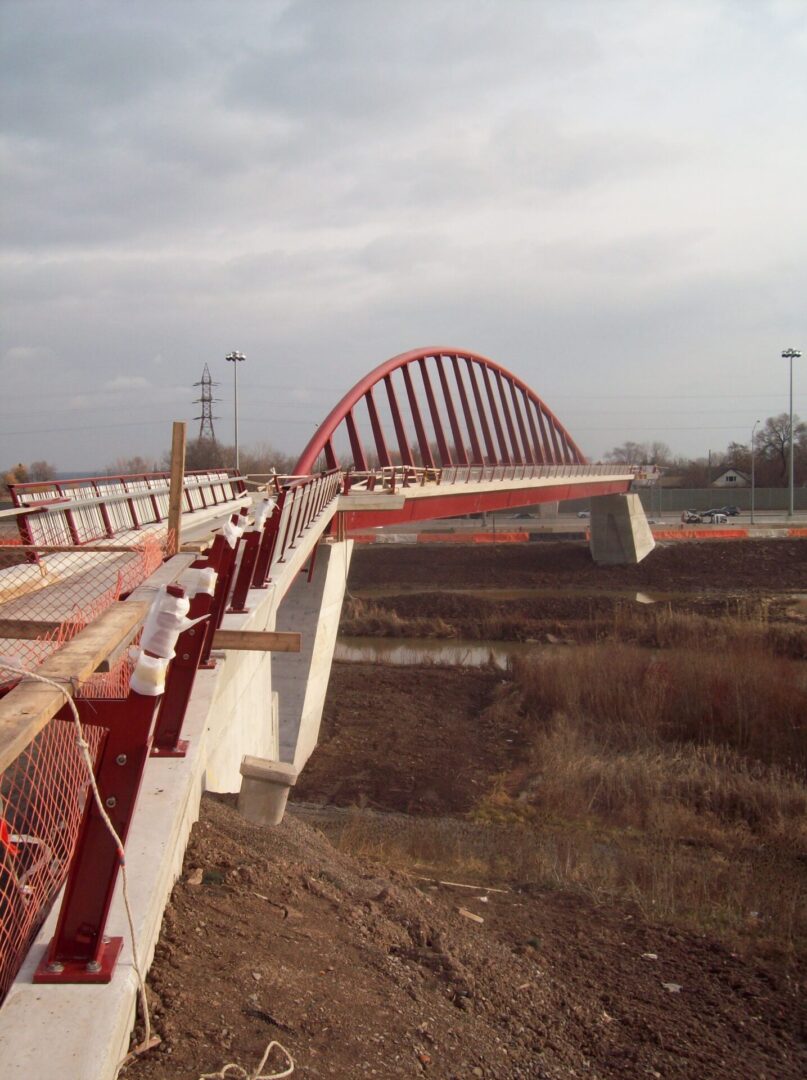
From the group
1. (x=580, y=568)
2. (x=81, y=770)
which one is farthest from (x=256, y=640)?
(x=580, y=568)

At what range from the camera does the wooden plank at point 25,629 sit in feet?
18.3

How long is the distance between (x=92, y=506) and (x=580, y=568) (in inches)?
1886

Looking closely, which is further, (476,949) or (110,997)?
(476,949)

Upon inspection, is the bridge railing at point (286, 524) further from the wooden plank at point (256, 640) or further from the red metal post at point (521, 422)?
the red metal post at point (521, 422)

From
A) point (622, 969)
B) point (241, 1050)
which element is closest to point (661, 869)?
point (622, 969)

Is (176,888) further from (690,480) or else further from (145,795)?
(690,480)

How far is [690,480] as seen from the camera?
130500 mm

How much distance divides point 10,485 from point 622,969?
9902mm

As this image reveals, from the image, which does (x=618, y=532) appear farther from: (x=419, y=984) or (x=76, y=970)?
(x=76, y=970)

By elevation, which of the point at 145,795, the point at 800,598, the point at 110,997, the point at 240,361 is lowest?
the point at 800,598

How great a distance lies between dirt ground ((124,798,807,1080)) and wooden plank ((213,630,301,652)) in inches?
54.0

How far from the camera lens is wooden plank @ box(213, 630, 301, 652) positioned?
258 inches

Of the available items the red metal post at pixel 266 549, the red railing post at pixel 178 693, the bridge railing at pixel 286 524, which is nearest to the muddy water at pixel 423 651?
the bridge railing at pixel 286 524

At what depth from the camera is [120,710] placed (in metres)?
3.36
